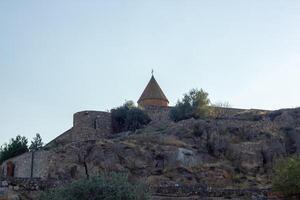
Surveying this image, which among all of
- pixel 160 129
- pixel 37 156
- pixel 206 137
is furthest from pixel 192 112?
pixel 37 156

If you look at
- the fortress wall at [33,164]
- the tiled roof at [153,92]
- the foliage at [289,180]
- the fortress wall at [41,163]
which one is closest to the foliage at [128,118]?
the tiled roof at [153,92]

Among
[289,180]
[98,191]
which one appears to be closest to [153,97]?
[289,180]

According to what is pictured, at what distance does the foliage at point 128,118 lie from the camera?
3812cm

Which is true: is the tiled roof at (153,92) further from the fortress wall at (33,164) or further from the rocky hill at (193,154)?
the fortress wall at (33,164)

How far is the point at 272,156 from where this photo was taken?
28.4 m

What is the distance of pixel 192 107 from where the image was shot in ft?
126

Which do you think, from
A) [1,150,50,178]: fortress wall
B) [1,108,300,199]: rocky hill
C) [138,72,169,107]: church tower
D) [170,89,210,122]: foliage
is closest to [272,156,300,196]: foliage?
[1,108,300,199]: rocky hill

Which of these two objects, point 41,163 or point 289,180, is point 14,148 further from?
point 289,180

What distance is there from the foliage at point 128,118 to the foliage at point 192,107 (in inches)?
86.5

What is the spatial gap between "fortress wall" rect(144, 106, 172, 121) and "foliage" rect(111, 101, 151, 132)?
72 centimetres

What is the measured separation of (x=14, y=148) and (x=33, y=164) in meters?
8.60

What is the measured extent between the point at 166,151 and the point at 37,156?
21.9ft

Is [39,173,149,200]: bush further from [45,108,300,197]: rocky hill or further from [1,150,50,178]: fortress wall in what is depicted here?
[1,150,50,178]: fortress wall

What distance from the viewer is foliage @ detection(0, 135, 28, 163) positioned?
35516 millimetres
